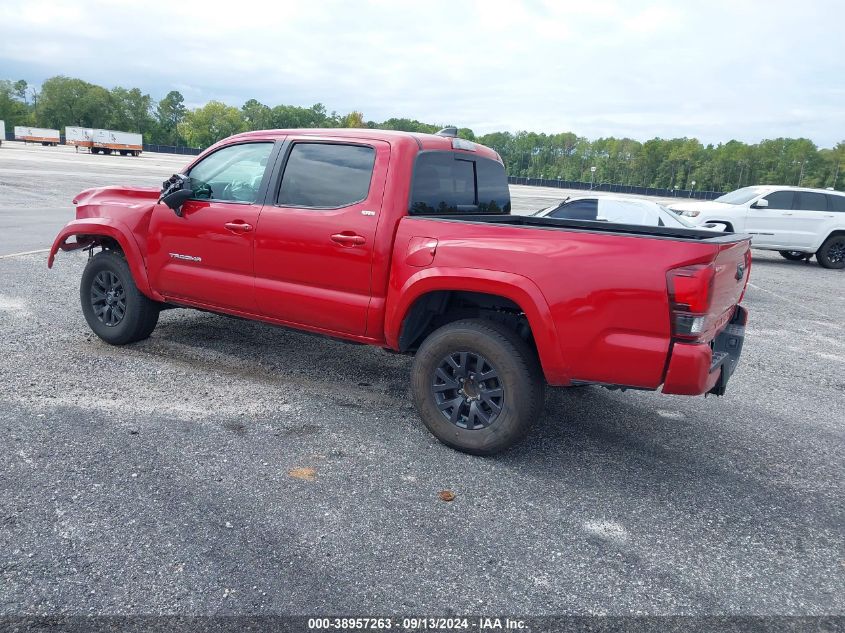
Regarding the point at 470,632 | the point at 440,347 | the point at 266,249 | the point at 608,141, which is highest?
the point at 608,141

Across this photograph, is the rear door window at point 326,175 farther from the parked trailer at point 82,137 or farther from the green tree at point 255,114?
the green tree at point 255,114

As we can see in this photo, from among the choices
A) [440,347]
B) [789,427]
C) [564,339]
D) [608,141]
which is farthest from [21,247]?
[608,141]

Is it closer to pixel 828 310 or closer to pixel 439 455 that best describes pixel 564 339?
pixel 439 455

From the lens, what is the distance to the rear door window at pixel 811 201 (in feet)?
49.2

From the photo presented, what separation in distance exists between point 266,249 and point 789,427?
411 cm

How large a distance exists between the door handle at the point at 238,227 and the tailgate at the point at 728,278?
3124 mm

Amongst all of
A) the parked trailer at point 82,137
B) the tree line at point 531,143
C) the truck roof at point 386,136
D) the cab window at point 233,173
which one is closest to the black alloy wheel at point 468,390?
the truck roof at point 386,136

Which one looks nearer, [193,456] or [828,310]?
[193,456]

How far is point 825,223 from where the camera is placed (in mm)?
15000

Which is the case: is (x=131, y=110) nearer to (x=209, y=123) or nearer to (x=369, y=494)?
(x=209, y=123)

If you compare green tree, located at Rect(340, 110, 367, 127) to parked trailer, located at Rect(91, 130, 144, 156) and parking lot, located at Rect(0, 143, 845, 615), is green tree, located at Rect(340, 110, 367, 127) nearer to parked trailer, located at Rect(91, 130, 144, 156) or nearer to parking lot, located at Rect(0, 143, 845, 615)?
parked trailer, located at Rect(91, 130, 144, 156)

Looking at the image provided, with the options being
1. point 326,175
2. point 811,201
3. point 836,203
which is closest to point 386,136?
point 326,175

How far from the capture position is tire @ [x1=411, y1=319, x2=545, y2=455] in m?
3.74

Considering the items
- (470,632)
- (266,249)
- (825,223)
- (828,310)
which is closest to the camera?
(470,632)
